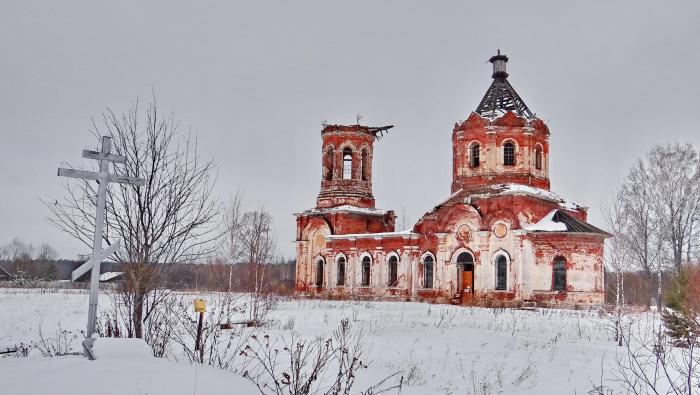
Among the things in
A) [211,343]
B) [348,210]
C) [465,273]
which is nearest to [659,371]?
[211,343]

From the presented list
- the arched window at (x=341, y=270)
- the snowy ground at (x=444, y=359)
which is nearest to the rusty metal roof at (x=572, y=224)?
the snowy ground at (x=444, y=359)

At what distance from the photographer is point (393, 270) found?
30547 millimetres

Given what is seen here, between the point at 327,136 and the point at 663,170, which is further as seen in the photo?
the point at 327,136

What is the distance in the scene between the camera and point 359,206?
32.9 m

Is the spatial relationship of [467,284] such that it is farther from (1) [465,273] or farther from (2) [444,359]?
(2) [444,359]

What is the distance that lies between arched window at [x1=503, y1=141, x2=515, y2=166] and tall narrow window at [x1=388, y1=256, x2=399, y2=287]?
24.2ft

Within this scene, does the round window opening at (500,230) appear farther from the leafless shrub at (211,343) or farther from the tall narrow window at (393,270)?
the leafless shrub at (211,343)

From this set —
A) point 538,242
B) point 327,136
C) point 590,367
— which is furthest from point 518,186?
point 590,367

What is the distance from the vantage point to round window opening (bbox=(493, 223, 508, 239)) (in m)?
26.3

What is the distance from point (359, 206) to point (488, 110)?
866 centimetres

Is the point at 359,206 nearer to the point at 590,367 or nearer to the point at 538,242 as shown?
the point at 538,242

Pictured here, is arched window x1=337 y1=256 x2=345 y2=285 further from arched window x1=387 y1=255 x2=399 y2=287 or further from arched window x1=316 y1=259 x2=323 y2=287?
arched window x1=387 y1=255 x2=399 y2=287

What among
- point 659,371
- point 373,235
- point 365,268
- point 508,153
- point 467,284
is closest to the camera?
point 659,371

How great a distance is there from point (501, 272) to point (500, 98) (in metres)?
9.42
